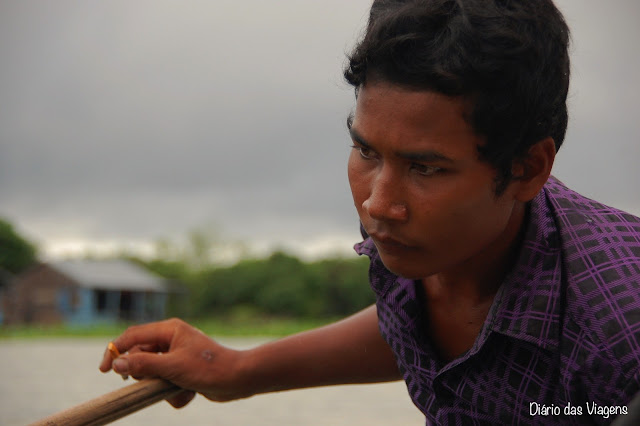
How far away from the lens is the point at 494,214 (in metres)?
1.27

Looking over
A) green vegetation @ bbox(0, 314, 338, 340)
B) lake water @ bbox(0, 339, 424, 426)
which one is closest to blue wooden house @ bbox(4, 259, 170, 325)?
green vegetation @ bbox(0, 314, 338, 340)

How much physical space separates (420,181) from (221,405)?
188 inches

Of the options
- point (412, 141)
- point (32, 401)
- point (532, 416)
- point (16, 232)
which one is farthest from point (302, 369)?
point (16, 232)

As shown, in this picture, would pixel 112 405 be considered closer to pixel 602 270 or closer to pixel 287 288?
pixel 602 270

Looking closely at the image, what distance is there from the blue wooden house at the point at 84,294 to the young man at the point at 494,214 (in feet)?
93.4

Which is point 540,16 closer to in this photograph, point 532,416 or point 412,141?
point 412,141

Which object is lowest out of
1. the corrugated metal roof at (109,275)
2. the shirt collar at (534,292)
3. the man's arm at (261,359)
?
the man's arm at (261,359)

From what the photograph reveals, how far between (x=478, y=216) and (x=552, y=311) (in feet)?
0.63

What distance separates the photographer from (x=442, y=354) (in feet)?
4.99

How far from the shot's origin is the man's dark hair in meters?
1.17

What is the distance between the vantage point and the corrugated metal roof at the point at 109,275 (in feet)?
98.0

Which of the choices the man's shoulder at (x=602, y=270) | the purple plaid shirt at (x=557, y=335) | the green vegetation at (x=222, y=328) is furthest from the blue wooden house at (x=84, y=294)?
the man's shoulder at (x=602, y=270)

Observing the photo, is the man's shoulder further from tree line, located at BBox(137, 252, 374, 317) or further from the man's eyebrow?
tree line, located at BBox(137, 252, 374, 317)

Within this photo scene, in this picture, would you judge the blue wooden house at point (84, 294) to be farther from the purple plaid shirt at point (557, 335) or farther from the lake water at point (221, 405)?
the purple plaid shirt at point (557, 335)
